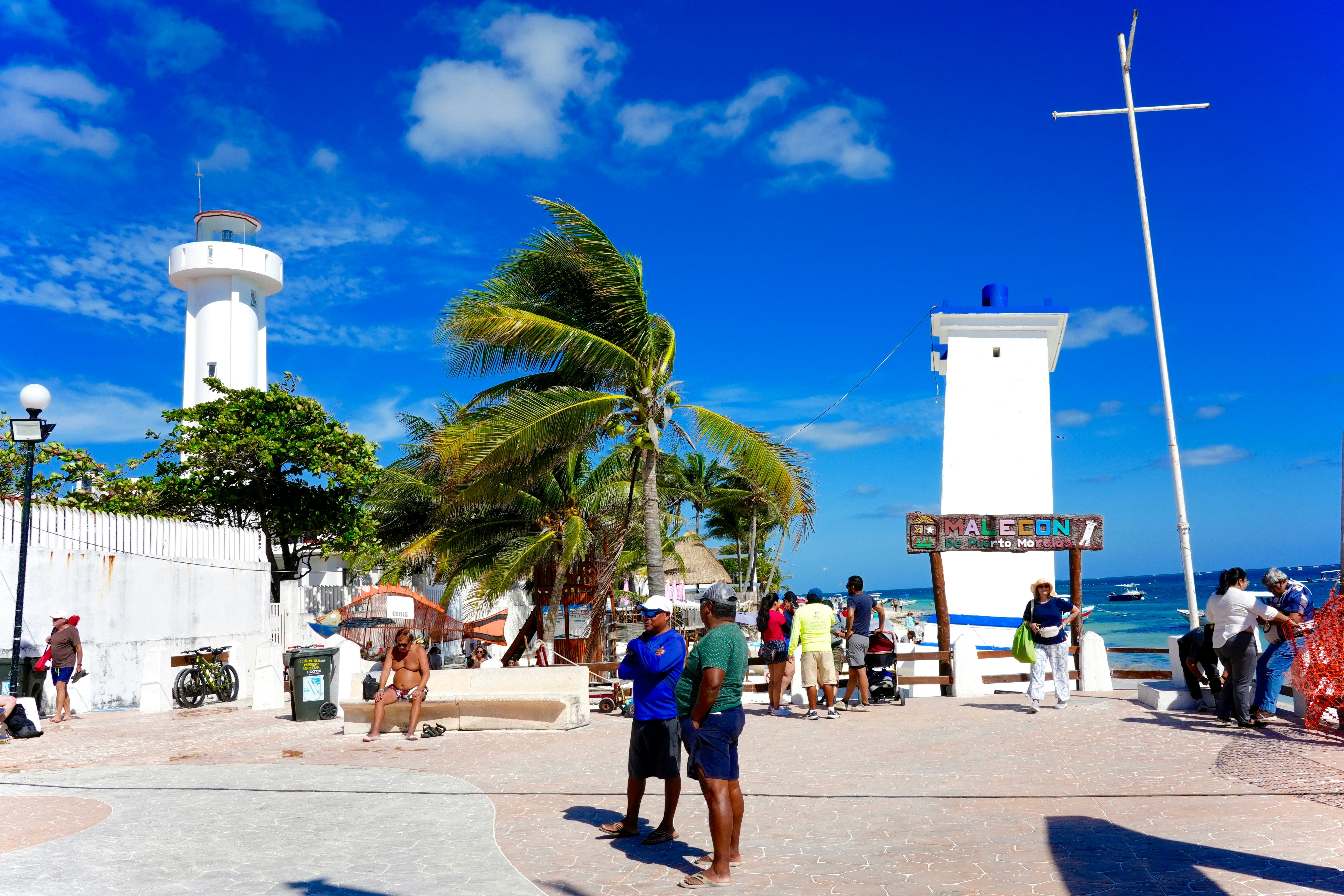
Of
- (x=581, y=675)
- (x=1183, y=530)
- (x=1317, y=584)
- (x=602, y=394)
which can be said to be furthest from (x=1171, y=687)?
(x=1317, y=584)

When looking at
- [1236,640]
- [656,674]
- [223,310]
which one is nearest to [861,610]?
[1236,640]

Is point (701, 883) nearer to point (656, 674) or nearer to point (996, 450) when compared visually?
point (656, 674)

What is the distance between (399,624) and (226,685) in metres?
5.82

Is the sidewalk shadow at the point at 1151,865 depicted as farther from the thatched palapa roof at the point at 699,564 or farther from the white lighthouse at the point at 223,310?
the white lighthouse at the point at 223,310

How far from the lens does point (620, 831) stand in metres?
6.49

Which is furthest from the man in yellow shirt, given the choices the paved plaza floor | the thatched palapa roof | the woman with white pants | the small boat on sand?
the small boat on sand

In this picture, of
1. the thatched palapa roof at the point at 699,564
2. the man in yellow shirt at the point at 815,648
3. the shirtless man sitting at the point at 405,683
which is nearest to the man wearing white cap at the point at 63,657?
the shirtless man sitting at the point at 405,683

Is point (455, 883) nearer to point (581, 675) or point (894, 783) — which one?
point (894, 783)

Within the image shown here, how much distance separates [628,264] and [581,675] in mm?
6984

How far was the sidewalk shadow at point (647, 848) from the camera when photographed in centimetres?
589

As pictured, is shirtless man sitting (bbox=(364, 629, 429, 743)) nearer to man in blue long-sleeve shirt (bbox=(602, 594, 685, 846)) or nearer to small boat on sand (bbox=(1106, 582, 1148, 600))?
man in blue long-sleeve shirt (bbox=(602, 594, 685, 846))

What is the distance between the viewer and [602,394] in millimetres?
14922

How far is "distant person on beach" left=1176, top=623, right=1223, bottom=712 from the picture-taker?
431 inches

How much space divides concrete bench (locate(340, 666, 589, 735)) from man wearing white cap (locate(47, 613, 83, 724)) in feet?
15.4
